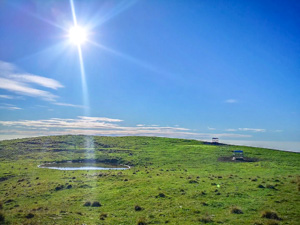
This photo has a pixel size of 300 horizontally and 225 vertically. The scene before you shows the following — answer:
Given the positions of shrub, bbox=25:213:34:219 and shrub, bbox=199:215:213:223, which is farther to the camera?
shrub, bbox=25:213:34:219

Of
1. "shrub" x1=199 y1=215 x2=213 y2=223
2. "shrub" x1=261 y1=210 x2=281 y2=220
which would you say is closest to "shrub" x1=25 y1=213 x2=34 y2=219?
"shrub" x1=199 y1=215 x2=213 y2=223

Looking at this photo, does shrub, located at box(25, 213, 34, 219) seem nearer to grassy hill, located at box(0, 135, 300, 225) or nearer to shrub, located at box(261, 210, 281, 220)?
grassy hill, located at box(0, 135, 300, 225)

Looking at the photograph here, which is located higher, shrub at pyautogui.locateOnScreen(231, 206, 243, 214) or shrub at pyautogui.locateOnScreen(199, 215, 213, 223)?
shrub at pyautogui.locateOnScreen(231, 206, 243, 214)

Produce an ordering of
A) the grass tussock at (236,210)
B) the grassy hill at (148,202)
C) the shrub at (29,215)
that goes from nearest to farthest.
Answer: the grassy hill at (148,202)
the grass tussock at (236,210)
the shrub at (29,215)

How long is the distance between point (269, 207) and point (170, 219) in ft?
32.7

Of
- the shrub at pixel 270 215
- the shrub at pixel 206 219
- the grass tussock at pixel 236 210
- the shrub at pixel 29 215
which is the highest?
the shrub at pixel 270 215

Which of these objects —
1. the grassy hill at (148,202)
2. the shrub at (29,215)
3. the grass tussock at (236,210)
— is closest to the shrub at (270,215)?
the grassy hill at (148,202)

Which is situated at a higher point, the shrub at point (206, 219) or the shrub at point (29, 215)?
the shrub at point (206, 219)

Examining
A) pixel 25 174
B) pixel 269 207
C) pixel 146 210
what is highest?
pixel 269 207

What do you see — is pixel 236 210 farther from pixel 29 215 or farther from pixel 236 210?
pixel 29 215

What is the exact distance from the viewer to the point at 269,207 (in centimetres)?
2164

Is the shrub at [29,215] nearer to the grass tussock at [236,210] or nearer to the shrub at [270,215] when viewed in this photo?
the grass tussock at [236,210]

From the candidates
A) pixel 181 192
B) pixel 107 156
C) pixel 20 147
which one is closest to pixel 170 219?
pixel 181 192

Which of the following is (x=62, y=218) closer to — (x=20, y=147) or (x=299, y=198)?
(x=299, y=198)
